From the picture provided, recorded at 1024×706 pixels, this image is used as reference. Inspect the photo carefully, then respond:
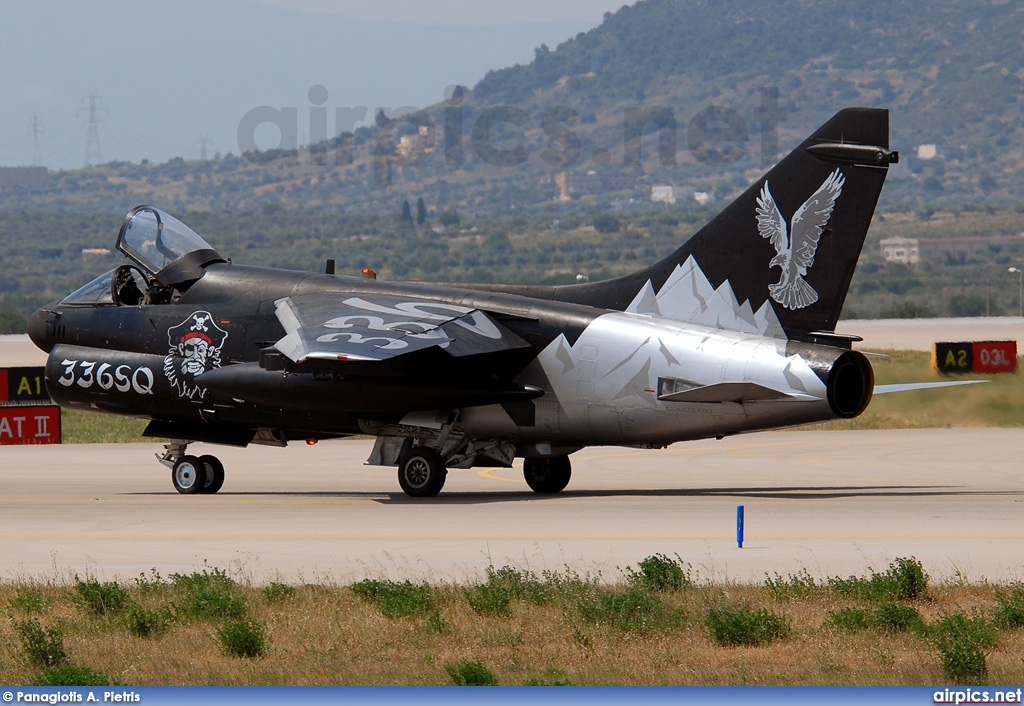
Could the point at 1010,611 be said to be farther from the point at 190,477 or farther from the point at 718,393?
the point at 190,477

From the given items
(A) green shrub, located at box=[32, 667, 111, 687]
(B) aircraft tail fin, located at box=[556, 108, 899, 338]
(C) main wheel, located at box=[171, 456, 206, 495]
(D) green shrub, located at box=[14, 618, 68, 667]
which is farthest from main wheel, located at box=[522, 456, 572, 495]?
(A) green shrub, located at box=[32, 667, 111, 687]

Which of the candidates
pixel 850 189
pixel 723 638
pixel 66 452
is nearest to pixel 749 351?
pixel 850 189

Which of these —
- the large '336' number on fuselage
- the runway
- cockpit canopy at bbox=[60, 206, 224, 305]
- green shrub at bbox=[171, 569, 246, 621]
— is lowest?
the runway

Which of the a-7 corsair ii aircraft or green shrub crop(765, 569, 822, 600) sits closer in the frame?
green shrub crop(765, 569, 822, 600)

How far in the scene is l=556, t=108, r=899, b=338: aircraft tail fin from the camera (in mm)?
20297

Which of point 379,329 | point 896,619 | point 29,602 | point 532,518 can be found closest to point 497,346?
point 379,329

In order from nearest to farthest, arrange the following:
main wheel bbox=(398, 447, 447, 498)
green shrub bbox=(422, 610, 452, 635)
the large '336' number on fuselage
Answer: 1. green shrub bbox=(422, 610, 452, 635)
2. main wheel bbox=(398, 447, 447, 498)
3. the large '336' number on fuselage

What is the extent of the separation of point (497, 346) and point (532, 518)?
2.93 meters

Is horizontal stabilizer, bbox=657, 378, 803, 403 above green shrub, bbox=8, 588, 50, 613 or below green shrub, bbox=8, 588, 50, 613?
above

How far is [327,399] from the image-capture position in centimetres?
2177

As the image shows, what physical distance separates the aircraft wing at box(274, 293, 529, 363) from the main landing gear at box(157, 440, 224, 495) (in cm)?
341

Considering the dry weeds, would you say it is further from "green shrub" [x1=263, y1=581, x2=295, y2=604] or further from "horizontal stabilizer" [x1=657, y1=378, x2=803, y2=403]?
"horizontal stabilizer" [x1=657, y1=378, x2=803, y2=403]

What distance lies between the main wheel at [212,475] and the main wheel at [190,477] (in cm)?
5

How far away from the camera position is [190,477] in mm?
23750
